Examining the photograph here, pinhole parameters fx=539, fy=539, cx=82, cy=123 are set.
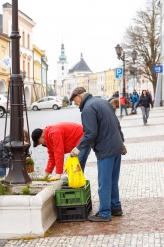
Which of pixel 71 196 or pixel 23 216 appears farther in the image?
pixel 71 196

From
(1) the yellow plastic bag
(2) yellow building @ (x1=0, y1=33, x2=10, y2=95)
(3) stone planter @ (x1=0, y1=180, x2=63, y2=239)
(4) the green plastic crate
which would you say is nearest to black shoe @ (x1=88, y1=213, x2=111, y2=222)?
(4) the green plastic crate

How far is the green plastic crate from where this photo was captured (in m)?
6.58

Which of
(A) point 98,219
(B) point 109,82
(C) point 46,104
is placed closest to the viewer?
(A) point 98,219

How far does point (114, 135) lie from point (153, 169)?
14.5ft

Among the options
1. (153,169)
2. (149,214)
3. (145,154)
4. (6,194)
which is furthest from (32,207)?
(145,154)

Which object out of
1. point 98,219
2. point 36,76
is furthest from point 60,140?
point 36,76

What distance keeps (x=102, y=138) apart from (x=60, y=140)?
2.72ft

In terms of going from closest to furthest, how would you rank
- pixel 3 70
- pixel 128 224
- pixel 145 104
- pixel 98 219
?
1. pixel 128 224
2. pixel 98 219
3. pixel 145 104
4. pixel 3 70

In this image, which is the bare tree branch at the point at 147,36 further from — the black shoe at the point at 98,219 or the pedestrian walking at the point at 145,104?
the black shoe at the point at 98,219

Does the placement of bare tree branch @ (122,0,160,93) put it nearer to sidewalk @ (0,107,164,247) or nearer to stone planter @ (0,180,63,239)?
sidewalk @ (0,107,164,247)

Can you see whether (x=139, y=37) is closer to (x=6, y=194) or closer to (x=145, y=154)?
(x=145, y=154)

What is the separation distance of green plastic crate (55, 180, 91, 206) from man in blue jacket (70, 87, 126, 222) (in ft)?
0.73

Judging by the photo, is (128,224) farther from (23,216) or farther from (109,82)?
(109,82)

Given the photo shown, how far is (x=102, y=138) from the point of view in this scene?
256 inches
